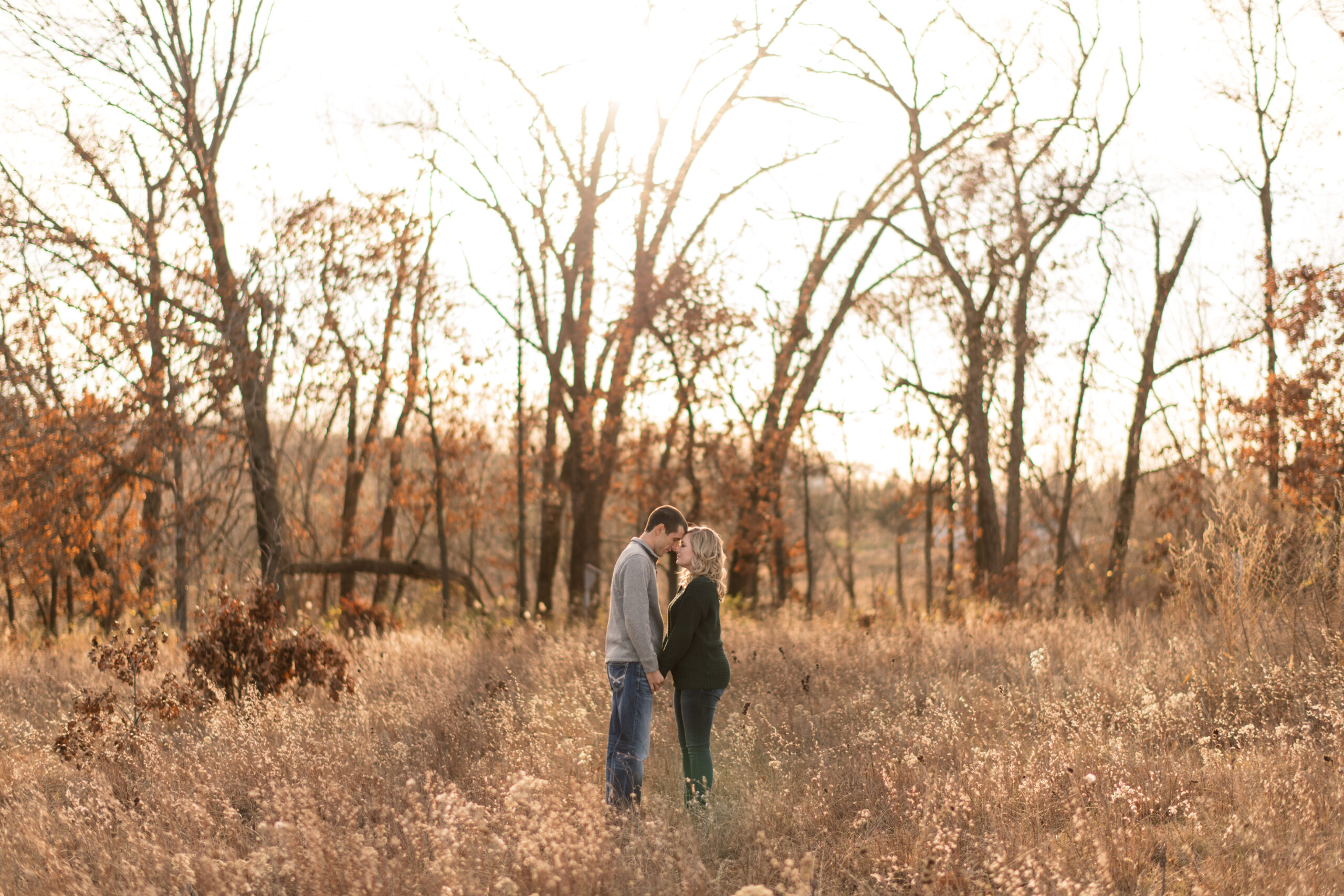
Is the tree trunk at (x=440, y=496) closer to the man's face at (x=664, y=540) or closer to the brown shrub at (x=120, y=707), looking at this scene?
the brown shrub at (x=120, y=707)

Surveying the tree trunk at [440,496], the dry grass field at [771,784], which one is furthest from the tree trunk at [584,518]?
the dry grass field at [771,784]

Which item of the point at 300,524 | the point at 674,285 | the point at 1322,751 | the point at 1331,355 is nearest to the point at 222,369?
the point at 674,285

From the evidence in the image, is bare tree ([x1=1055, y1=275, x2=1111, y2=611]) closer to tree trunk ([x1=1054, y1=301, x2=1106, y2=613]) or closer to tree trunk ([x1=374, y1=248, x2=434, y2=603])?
tree trunk ([x1=1054, y1=301, x2=1106, y2=613])

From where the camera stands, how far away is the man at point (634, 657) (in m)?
5.04

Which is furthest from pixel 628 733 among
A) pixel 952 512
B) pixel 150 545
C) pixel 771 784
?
pixel 952 512

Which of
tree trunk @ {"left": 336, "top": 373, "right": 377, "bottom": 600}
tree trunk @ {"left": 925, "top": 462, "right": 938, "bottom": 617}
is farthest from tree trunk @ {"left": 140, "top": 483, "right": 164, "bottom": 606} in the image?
tree trunk @ {"left": 925, "top": 462, "right": 938, "bottom": 617}

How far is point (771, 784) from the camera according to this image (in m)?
5.88

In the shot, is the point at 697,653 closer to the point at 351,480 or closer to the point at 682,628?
the point at 682,628

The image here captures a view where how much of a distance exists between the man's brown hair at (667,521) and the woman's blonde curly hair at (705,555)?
0.08 metres

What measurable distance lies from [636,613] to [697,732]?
777 mm

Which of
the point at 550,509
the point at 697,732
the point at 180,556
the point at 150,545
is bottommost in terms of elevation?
the point at 697,732

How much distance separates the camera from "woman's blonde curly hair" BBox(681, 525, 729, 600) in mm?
5211

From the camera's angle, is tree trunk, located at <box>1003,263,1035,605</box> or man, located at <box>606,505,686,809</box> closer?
man, located at <box>606,505,686,809</box>

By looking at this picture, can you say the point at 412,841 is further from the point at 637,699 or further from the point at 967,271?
the point at 967,271
